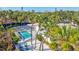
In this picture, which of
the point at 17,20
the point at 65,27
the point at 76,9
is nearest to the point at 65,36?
the point at 65,27

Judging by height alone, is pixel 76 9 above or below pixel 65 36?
above

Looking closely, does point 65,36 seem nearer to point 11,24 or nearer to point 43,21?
point 43,21
